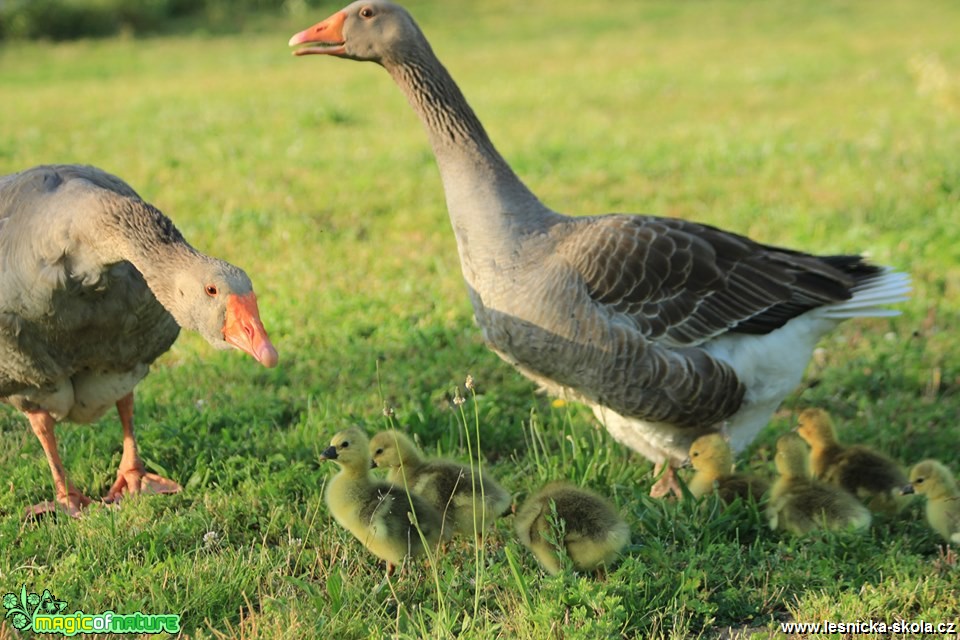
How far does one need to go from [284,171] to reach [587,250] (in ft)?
24.5

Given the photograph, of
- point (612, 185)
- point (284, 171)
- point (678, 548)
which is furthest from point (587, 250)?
point (284, 171)

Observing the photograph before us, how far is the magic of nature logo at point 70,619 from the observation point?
3980 mm

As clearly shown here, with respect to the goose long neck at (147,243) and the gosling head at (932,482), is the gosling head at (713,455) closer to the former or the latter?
the gosling head at (932,482)

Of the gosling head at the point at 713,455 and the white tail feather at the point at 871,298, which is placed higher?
the white tail feather at the point at 871,298

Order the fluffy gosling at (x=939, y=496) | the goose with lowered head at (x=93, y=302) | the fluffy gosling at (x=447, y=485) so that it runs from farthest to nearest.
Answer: the fluffy gosling at (x=939, y=496) → the fluffy gosling at (x=447, y=485) → the goose with lowered head at (x=93, y=302)

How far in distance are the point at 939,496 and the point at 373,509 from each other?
8.30 feet

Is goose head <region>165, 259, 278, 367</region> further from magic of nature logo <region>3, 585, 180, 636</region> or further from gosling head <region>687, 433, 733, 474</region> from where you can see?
gosling head <region>687, 433, 733, 474</region>

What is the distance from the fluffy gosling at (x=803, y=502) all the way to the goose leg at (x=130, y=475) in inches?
113

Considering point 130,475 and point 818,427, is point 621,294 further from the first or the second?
point 130,475

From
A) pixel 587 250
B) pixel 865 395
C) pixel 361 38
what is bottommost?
pixel 865 395

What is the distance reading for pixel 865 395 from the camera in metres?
6.68

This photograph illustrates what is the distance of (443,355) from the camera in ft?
22.9

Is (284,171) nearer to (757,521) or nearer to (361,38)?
(361,38)

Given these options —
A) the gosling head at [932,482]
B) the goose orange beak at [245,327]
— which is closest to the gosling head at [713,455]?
the gosling head at [932,482]
